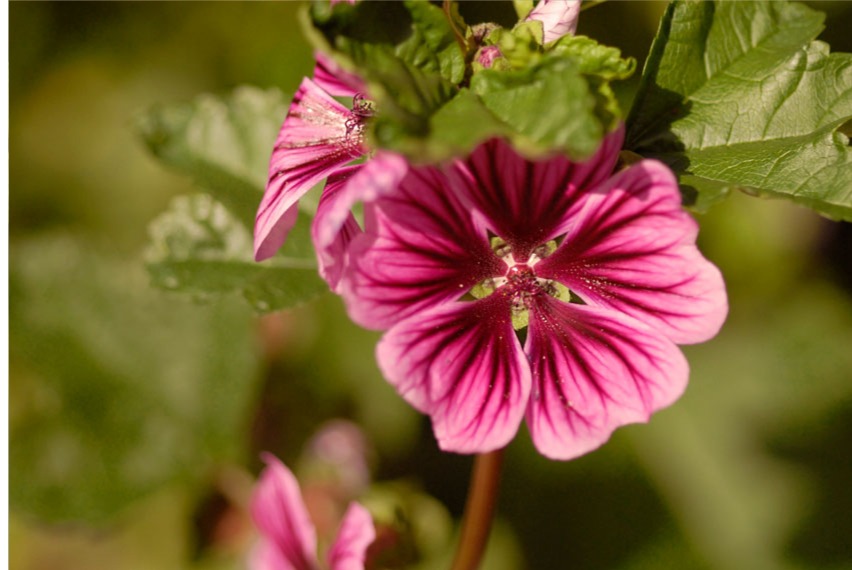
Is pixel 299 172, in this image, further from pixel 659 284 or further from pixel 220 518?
pixel 220 518

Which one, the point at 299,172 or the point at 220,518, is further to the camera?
the point at 220,518

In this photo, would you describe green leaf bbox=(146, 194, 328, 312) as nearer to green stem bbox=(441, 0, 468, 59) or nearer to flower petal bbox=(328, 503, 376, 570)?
flower petal bbox=(328, 503, 376, 570)

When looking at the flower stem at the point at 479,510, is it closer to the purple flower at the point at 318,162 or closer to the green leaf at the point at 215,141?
the purple flower at the point at 318,162

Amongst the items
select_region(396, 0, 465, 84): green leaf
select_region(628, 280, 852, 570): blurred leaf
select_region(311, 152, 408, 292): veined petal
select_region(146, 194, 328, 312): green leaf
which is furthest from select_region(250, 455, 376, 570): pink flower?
select_region(628, 280, 852, 570): blurred leaf

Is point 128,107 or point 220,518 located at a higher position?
point 128,107

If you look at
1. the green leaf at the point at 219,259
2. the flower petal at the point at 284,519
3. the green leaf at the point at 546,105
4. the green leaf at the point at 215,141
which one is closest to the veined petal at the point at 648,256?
the green leaf at the point at 546,105

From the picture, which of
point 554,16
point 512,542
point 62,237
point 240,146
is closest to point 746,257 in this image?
point 512,542

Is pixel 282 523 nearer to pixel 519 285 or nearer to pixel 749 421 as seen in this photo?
pixel 519 285
